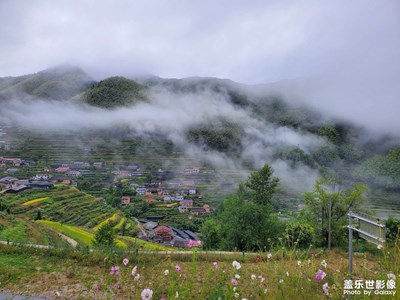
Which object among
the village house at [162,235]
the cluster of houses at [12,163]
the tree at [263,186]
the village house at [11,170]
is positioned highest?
the tree at [263,186]

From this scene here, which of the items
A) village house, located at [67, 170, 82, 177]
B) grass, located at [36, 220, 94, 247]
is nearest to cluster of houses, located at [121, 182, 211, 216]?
village house, located at [67, 170, 82, 177]

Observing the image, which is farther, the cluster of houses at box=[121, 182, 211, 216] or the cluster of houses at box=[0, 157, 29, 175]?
the cluster of houses at box=[0, 157, 29, 175]

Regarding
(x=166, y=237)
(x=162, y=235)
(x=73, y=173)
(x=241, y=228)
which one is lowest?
(x=166, y=237)

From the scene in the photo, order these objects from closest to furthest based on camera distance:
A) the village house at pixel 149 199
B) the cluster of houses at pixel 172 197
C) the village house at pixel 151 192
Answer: the cluster of houses at pixel 172 197 < the village house at pixel 149 199 < the village house at pixel 151 192

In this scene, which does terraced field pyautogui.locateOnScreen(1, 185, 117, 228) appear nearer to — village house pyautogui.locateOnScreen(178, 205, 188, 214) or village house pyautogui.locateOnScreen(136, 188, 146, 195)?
village house pyautogui.locateOnScreen(136, 188, 146, 195)

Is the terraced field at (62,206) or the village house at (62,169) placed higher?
the village house at (62,169)

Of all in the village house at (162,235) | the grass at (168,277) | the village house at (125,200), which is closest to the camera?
the grass at (168,277)

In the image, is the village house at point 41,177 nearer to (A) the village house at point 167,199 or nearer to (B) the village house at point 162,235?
(A) the village house at point 167,199

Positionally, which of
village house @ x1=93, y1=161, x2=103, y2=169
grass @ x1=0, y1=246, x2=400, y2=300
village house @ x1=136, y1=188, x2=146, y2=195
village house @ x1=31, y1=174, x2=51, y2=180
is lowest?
village house @ x1=136, y1=188, x2=146, y2=195

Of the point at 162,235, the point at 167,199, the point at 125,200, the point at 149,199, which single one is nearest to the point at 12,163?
the point at 125,200

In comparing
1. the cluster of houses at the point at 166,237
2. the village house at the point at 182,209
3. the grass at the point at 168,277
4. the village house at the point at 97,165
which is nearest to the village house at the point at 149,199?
the village house at the point at 182,209

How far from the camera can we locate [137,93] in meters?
105

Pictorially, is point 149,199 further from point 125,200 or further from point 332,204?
point 332,204

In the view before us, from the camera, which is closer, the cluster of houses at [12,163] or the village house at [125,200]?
the village house at [125,200]
